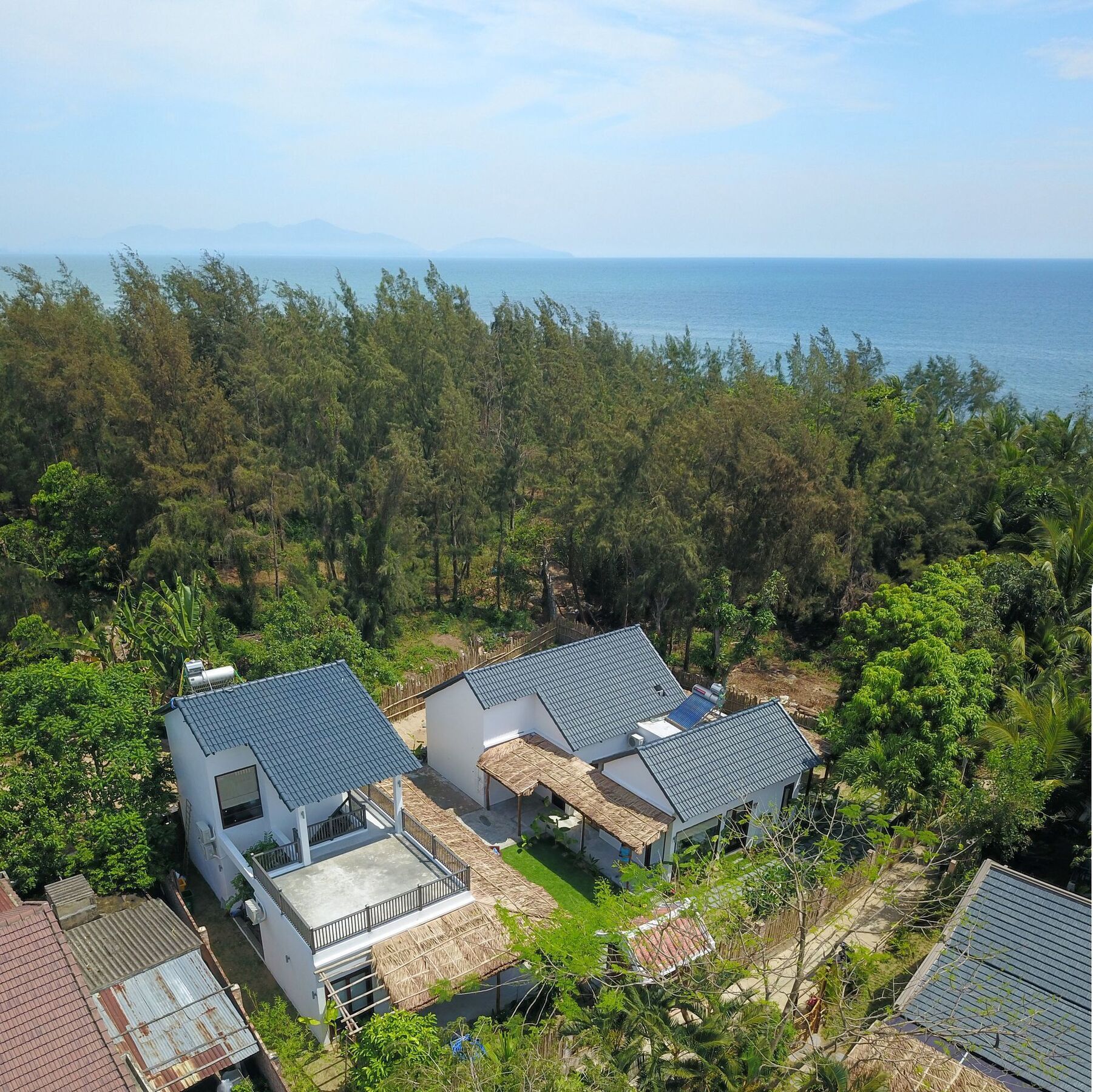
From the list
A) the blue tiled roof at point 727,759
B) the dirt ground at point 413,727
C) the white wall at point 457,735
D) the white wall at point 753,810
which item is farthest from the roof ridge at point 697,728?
the dirt ground at point 413,727

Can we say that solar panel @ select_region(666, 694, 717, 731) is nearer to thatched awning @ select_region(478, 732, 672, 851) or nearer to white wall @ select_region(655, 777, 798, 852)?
white wall @ select_region(655, 777, 798, 852)

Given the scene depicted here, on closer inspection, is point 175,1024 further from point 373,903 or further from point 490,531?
point 490,531

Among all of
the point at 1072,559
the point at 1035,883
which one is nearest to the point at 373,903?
the point at 1035,883

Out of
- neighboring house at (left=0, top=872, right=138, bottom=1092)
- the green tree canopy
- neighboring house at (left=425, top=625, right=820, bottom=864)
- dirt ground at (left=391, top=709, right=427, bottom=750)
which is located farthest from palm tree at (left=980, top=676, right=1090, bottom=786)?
the green tree canopy

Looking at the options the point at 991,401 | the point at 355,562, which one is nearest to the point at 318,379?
the point at 355,562

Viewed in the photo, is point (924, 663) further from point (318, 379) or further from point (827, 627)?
point (318, 379)

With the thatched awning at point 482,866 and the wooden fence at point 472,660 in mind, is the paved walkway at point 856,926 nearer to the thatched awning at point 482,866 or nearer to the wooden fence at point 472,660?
the thatched awning at point 482,866
